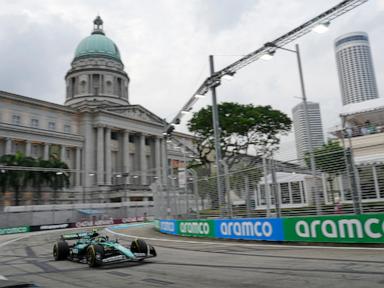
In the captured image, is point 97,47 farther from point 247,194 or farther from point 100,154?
point 247,194

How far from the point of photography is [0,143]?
58875 mm

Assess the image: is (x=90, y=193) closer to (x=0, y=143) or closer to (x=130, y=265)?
(x=0, y=143)

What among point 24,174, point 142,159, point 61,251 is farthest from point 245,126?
point 142,159

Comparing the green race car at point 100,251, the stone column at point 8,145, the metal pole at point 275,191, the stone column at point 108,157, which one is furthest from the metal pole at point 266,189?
the stone column at point 108,157

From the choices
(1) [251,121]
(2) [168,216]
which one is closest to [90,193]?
(1) [251,121]

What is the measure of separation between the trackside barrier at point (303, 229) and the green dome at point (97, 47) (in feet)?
261

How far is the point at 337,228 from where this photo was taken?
40.5 ft

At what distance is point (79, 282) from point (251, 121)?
30.2m

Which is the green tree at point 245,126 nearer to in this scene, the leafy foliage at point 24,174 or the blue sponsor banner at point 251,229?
the blue sponsor banner at point 251,229

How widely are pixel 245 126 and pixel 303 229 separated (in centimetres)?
2346

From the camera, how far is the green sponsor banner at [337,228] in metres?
11.3

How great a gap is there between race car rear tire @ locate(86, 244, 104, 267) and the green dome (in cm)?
8550

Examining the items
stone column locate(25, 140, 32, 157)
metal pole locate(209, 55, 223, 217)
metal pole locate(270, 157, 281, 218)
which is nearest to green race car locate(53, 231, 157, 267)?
metal pole locate(270, 157, 281, 218)

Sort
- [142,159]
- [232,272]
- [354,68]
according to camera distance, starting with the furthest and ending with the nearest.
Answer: [142,159], [354,68], [232,272]
